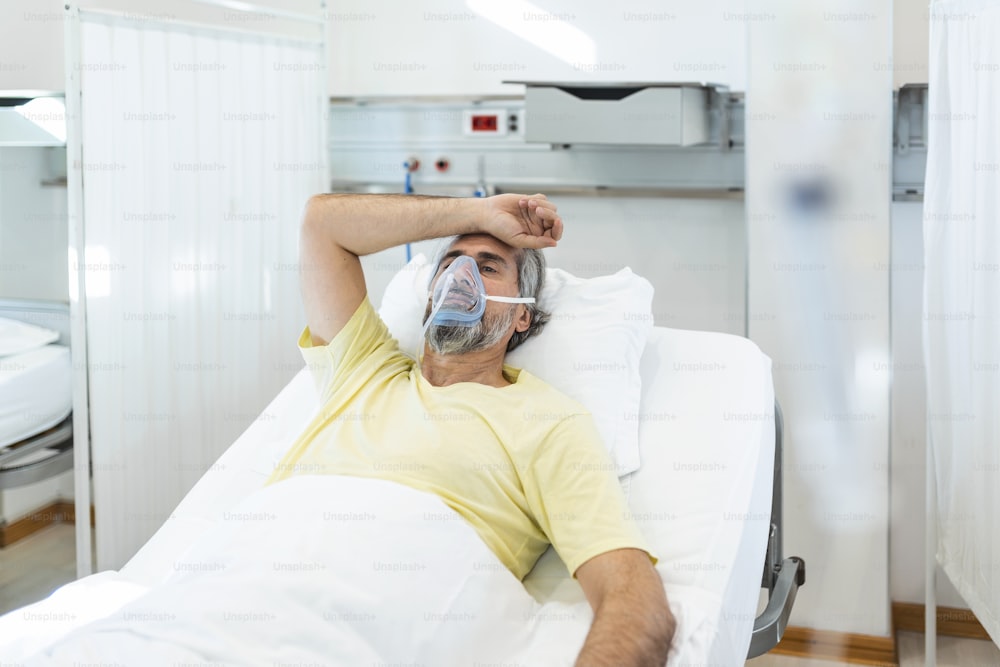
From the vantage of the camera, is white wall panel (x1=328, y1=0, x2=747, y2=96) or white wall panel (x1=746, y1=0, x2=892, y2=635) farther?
white wall panel (x1=328, y1=0, x2=747, y2=96)

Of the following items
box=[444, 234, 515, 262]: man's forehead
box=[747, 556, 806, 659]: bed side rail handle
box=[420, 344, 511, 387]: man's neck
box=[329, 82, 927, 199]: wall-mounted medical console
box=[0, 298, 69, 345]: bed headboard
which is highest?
box=[329, 82, 927, 199]: wall-mounted medical console

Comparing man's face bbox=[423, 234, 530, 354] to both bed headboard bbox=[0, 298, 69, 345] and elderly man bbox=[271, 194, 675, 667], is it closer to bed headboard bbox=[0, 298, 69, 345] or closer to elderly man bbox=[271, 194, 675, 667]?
elderly man bbox=[271, 194, 675, 667]

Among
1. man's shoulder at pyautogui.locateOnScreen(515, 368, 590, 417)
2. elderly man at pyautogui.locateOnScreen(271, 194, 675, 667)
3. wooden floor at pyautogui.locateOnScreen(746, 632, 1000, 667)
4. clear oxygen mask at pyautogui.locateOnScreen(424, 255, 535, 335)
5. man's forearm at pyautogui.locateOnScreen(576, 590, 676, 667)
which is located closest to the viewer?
man's forearm at pyautogui.locateOnScreen(576, 590, 676, 667)

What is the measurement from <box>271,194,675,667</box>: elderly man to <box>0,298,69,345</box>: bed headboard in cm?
116

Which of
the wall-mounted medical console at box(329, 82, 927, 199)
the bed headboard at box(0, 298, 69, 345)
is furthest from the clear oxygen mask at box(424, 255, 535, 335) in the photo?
the bed headboard at box(0, 298, 69, 345)

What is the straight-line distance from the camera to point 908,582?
2904mm

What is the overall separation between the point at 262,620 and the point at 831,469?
5.64 feet

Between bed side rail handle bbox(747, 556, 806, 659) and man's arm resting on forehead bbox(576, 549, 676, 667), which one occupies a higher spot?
man's arm resting on forehead bbox(576, 549, 676, 667)

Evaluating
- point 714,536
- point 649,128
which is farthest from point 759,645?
point 649,128

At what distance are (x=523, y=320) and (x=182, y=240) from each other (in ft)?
3.55

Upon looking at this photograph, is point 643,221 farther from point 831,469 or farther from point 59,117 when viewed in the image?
point 59,117

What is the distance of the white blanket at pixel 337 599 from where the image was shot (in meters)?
1.40

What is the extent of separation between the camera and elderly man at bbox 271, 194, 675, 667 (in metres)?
1.56

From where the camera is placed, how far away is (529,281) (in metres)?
2.07
